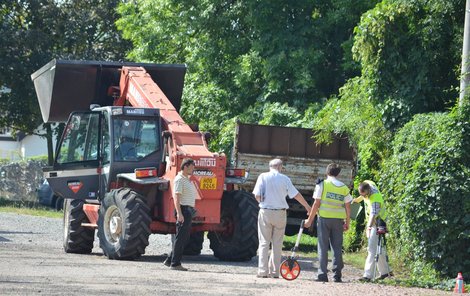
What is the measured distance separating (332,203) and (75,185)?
615cm

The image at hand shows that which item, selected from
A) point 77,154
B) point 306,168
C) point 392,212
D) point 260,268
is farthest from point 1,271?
point 306,168

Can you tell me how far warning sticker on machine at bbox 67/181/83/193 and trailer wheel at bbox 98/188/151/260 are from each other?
163 cm

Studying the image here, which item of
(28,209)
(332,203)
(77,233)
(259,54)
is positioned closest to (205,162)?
(332,203)

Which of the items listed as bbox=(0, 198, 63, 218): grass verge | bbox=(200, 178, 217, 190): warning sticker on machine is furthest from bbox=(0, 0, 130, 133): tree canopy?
bbox=(200, 178, 217, 190): warning sticker on machine

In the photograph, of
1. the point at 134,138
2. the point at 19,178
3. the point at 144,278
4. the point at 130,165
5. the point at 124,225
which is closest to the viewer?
the point at 144,278

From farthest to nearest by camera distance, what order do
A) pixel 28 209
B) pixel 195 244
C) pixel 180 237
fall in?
pixel 28 209 < pixel 195 244 < pixel 180 237

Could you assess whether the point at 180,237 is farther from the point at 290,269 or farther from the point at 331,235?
the point at 331,235

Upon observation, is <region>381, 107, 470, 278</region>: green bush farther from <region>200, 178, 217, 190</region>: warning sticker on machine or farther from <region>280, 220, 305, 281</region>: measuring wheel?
<region>200, 178, 217, 190</region>: warning sticker on machine

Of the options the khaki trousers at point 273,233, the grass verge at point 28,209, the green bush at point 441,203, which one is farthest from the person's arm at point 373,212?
the grass verge at point 28,209

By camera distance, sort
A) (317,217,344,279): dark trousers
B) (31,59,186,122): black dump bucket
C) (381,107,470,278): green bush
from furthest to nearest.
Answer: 1. (31,59,186,122): black dump bucket
2. (381,107,470,278): green bush
3. (317,217,344,279): dark trousers

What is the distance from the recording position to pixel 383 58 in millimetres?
22766

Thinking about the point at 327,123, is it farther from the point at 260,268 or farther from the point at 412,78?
the point at 260,268

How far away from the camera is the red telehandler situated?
18.5 meters

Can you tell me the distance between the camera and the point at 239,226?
1916 cm
